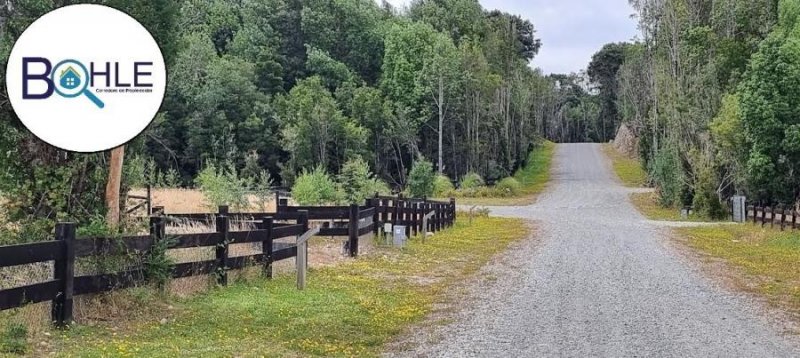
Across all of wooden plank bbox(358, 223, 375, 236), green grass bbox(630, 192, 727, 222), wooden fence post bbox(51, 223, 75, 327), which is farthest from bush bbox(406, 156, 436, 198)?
wooden fence post bbox(51, 223, 75, 327)

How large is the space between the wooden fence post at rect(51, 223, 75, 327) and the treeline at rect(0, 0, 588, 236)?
137 ft

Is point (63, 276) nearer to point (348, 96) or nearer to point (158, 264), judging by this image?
point (158, 264)

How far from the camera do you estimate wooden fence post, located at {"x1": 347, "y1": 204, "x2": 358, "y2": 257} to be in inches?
567

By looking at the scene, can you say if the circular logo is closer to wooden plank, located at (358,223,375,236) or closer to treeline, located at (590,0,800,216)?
wooden plank, located at (358,223,375,236)

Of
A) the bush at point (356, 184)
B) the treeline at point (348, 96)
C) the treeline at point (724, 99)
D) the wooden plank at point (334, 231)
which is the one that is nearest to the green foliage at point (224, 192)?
the bush at point (356, 184)

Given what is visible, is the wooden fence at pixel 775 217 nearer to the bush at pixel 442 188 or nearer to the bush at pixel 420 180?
the bush at pixel 420 180

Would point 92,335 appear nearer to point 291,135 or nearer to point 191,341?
point 191,341

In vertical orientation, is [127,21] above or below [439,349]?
above

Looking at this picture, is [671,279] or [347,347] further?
[671,279]

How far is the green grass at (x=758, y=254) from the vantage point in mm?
11334

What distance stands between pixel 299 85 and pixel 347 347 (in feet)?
205

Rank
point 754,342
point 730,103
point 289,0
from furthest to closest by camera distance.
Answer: point 289,0 < point 730,103 < point 754,342

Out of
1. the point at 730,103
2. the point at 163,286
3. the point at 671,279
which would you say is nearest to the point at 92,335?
the point at 163,286

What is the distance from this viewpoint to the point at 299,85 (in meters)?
68.2
